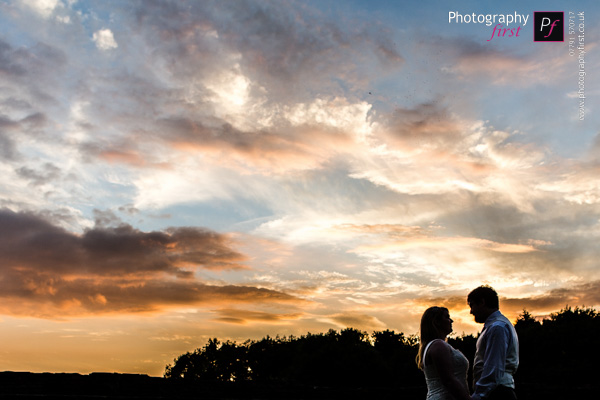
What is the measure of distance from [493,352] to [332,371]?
40639 mm

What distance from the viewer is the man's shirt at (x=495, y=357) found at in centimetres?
418

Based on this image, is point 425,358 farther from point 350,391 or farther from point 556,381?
point 556,381

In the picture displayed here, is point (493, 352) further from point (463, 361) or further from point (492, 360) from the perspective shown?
point (463, 361)

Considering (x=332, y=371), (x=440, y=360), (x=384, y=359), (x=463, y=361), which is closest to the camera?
(x=440, y=360)

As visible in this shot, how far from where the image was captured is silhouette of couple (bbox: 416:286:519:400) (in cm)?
406

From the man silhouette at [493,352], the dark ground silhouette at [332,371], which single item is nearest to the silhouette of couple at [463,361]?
the man silhouette at [493,352]

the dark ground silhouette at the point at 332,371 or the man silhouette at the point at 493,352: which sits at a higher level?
the man silhouette at the point at 493,352

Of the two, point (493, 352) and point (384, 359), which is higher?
point (493, 352)

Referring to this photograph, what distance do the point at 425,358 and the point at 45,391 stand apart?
833 cm

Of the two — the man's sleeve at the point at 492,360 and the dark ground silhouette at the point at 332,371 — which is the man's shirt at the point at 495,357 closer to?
the man's sleeve at the point at 492,360

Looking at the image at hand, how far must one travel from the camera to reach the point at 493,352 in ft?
13.9

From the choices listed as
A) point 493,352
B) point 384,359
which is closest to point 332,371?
point 384,359

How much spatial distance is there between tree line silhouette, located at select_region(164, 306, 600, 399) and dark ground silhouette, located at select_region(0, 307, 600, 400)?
0.15ft

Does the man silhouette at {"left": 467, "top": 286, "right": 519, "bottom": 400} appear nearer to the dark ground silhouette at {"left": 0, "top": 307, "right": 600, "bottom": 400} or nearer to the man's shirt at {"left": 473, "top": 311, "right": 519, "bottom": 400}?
the man's shirt at {"left": 473, "top": 311, "right": 519, "bottom": 400}
